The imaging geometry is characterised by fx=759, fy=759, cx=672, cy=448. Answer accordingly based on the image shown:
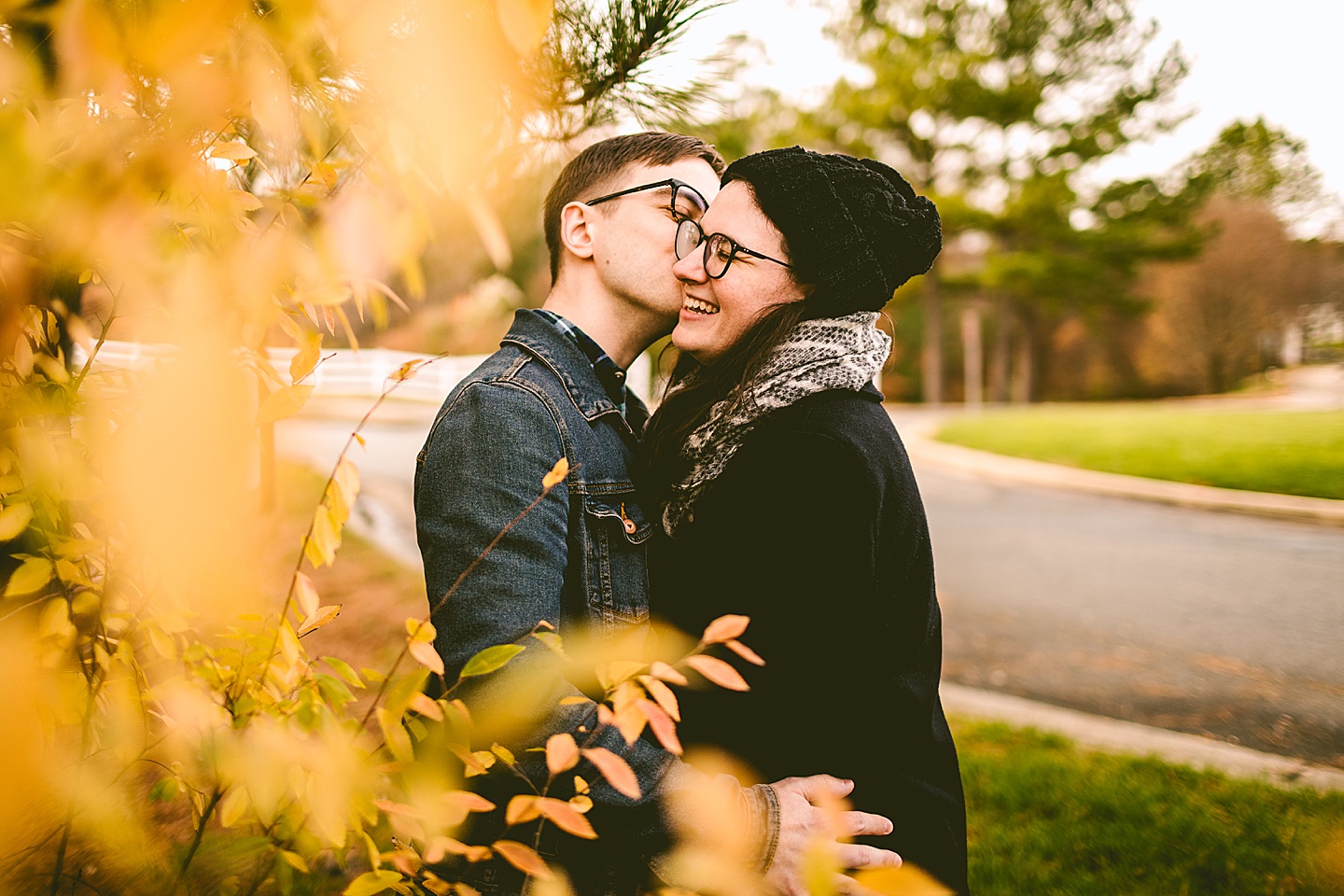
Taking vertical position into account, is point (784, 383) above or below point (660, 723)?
above

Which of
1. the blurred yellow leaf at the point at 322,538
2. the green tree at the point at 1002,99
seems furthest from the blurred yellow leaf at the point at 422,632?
the green tree at the point at 1002,99

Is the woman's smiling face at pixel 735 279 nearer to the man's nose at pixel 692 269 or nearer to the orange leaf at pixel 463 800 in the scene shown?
the man's nose at pixel 692 269

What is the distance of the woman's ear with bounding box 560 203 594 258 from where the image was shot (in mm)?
1970

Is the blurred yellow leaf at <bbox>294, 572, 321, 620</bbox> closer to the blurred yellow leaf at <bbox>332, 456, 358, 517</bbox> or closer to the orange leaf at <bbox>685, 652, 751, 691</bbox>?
the blurred yellow leaf at <bbox>332, 456, 358, 517</bbox>

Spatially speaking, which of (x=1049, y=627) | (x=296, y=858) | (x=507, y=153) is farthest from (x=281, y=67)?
(x=1049, y=627)

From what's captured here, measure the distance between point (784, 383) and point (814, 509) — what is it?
11.8 inches

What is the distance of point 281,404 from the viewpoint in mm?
936

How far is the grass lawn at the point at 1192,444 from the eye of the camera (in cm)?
1021

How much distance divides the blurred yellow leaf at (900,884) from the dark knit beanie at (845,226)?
1150 millimetres

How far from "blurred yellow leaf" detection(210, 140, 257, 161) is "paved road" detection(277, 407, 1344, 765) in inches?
109

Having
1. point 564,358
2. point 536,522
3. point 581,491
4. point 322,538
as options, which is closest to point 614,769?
point 322,538

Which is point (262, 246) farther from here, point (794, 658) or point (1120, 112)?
point (1120, 112)

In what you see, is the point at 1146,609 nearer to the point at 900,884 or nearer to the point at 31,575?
the point at 900,884

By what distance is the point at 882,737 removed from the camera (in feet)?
4.74
